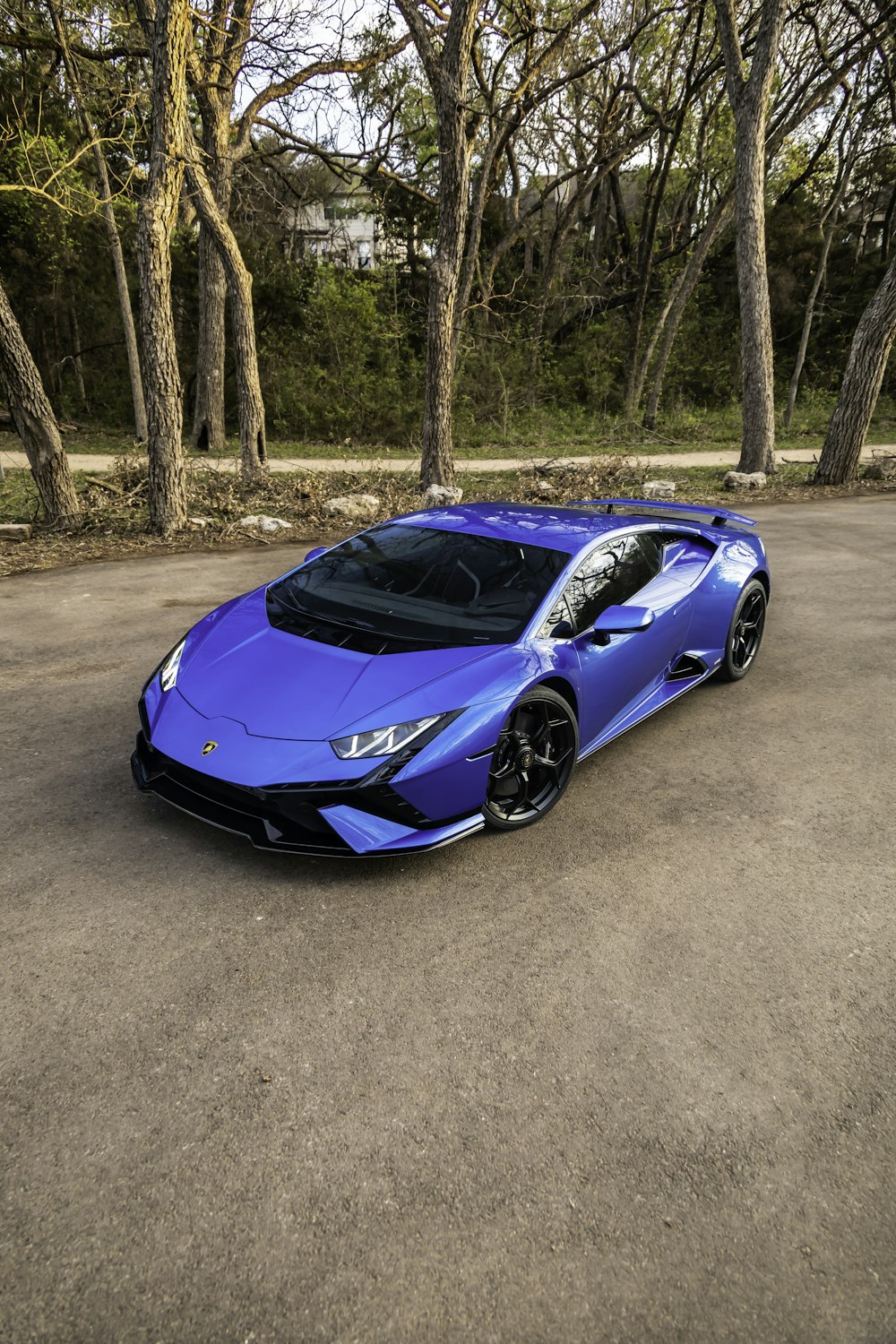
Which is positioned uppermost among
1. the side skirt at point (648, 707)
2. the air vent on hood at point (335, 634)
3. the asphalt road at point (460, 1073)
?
the air vent on hood at point (335, 634)

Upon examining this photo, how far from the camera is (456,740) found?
10.3 ft

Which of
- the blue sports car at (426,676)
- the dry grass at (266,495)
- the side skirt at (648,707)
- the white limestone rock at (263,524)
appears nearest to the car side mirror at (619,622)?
the blue sports car at (426,676)

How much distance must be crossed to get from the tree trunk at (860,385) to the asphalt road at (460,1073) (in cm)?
1104

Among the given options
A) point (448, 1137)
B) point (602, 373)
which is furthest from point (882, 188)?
point (448, 1137)

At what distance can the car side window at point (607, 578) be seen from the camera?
12.6 ft

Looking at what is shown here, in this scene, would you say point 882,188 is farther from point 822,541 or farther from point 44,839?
point 44,839

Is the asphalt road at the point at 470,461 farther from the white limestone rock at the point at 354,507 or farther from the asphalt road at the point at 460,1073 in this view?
the asphalt road at the point at 460,1073

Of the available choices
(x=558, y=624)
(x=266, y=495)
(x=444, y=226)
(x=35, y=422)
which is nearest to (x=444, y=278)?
(x=444, y=226)

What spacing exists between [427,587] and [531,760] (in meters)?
1.01

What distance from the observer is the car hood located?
315 cm

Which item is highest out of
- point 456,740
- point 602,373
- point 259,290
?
point 259,290

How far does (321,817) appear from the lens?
9.67 ft

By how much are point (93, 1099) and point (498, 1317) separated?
3.92ft

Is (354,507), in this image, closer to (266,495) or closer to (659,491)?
(266,495)
